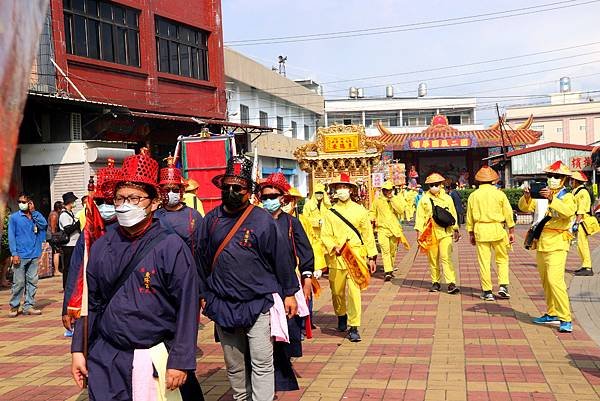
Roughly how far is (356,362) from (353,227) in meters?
1.69

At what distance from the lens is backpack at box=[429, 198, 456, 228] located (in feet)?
33.2

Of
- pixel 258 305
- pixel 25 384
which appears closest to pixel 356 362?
pixel 258 305

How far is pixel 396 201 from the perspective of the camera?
1257 centimetres

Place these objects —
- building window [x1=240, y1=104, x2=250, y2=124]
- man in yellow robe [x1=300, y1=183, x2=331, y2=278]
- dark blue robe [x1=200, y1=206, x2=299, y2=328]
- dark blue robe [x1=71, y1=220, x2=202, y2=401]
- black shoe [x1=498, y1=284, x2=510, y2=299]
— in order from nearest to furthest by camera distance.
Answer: dark blue robe [x1=71, y1=220, x2=202, y2=401] < dark blue robe [x1=200, y1=206, x2=299, y2=328] < man in yellow robe [x1=300, y1=183, x2=331, y2=278] < black shoe [x1=498, y1=284, x2=510, y2=299] < building window [x1=240, y1=104, x2=250, y2=124]

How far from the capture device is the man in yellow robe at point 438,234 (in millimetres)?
10031

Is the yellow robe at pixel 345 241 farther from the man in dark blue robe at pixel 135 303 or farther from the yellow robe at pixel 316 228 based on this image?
the man in dark blue robe at pixel 135 303

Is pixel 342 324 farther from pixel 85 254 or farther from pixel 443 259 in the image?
pixel 85 254

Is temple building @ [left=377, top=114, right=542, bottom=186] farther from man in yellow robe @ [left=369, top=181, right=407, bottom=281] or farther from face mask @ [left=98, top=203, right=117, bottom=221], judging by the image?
face mask @ [left=98, top=203, right=117, bottom=221]

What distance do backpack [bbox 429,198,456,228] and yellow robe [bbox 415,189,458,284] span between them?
3.2 inches

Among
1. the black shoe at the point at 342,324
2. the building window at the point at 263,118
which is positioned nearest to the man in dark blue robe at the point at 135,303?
the black shoe at the point at 342,324

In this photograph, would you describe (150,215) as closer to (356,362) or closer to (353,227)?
(356,362)

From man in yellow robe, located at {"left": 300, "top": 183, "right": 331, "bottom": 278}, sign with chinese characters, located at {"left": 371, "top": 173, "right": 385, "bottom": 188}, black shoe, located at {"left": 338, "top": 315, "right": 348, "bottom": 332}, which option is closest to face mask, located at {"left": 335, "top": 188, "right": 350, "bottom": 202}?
man in yellow robe, located at {"left": 300, "top": 183, "right": 331, "bottom": 278}

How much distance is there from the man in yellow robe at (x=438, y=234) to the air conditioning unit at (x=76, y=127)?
856 centimetres

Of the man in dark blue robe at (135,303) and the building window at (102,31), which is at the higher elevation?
the building window at (102,31)
